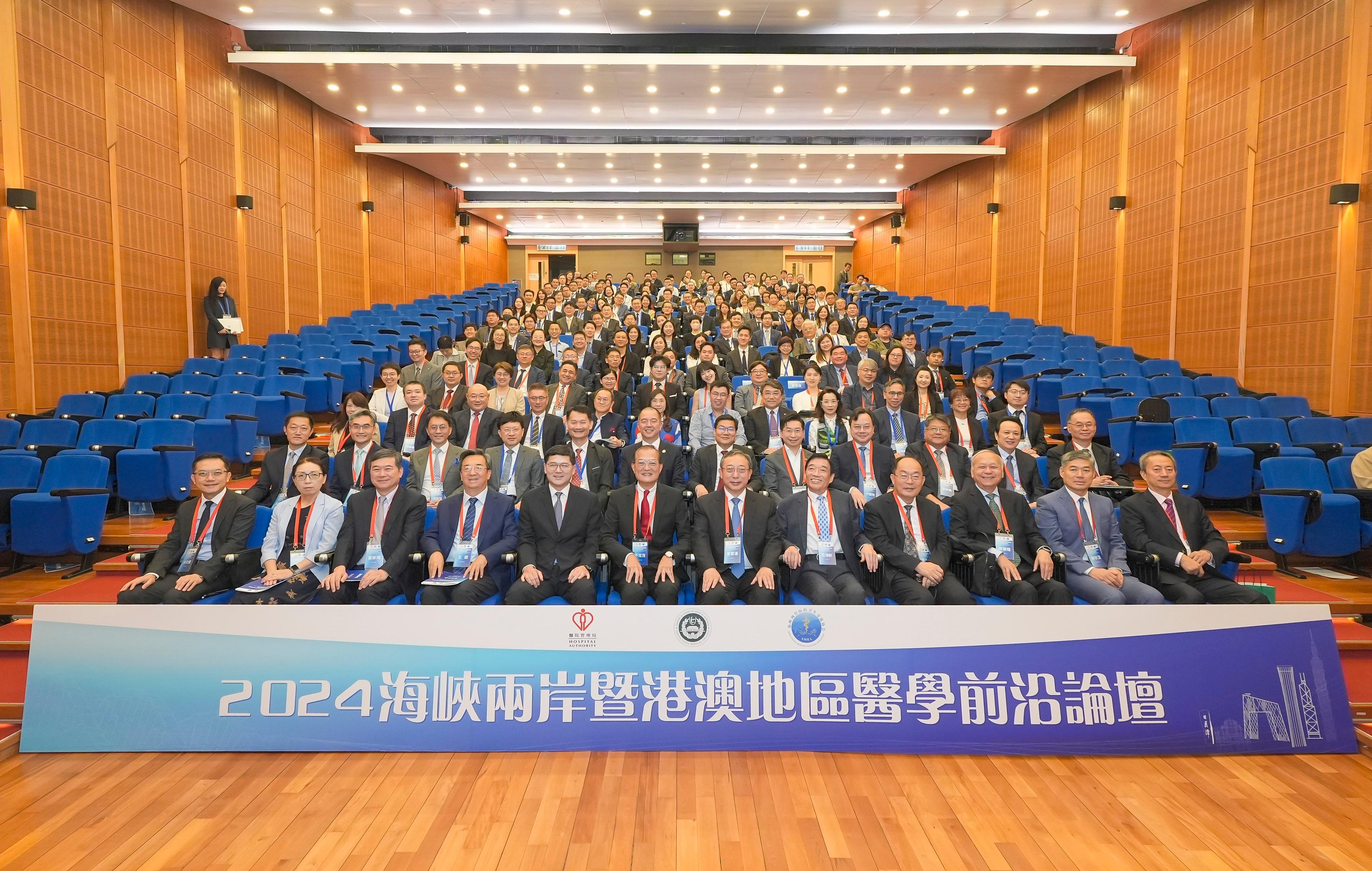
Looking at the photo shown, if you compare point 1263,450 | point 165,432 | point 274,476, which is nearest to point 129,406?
point 165,432

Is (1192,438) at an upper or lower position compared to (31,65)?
lower

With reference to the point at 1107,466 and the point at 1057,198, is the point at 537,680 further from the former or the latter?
the point at 1057,198

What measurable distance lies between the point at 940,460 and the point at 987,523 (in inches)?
34.6

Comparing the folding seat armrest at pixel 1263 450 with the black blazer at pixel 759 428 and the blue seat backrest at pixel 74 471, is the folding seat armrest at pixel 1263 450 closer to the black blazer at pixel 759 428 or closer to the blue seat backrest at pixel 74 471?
the black blazer at pixel 759 428

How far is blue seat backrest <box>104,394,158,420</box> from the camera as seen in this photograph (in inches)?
224

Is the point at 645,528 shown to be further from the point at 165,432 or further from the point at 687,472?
the point at 165,432

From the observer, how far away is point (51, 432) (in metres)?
5.09

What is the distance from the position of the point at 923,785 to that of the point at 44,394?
23.1 ft

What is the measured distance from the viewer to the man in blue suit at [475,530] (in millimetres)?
3283

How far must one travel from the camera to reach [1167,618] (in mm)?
2543

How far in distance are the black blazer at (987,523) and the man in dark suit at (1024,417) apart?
1.44 metres

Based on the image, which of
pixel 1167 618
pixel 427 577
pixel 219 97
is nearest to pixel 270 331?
pixel 219 97

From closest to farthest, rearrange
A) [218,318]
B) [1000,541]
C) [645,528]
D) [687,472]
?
1. [1000,541]
2. [645,528]
3. [687,472]
4. [218,318]

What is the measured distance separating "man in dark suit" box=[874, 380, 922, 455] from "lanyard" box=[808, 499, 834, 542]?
5.08ft
